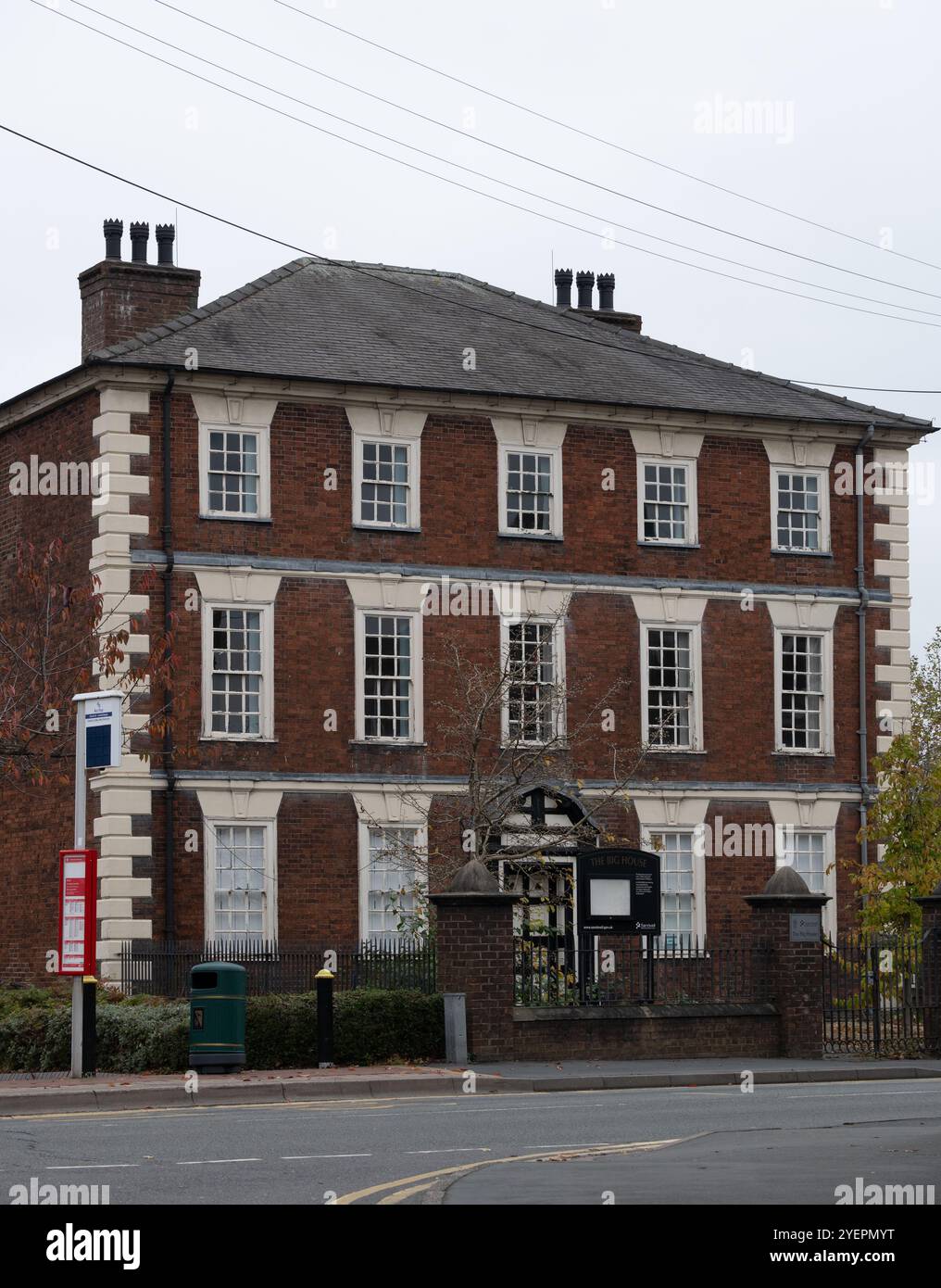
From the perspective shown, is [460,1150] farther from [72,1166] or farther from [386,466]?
[386,466]

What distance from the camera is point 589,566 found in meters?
39.2

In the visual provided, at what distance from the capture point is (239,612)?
120 ft

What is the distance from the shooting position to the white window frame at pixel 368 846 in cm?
3653

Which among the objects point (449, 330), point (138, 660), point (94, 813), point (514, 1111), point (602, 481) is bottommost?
point (514, 1111)

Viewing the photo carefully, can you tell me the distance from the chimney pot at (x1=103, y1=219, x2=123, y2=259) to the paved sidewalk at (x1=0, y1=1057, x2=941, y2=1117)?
18.6m

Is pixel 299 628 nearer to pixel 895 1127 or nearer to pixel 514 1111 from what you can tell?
pixel 514 1111

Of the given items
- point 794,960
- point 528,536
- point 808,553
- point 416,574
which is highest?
point 528,536

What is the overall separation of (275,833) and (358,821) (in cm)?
142

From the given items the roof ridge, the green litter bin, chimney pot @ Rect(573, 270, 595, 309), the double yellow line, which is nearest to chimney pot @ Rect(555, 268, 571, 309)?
chimney pot @ Rect(573, 270, 595, 309)

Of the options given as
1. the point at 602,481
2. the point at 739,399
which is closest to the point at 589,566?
the point at 602,481

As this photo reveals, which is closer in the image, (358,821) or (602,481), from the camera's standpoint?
(358,821)

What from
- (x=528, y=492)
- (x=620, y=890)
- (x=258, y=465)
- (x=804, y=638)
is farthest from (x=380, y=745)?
(x=804, y=638)

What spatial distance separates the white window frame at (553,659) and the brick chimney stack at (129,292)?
776 centimetres

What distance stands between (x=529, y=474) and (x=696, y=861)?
7.17 meters
